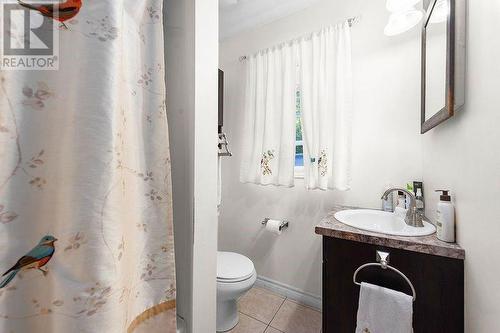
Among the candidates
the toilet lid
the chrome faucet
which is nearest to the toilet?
the toilet lid

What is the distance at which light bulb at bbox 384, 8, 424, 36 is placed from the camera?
1265 mm

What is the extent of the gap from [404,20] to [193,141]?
1482mm

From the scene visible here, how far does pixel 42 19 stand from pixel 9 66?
0.12m

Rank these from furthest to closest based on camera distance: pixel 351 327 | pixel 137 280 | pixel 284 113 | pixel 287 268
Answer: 1. pixel 287 268
2. pixel 284 113
3. pixel 351 327
4. pixel 137 280

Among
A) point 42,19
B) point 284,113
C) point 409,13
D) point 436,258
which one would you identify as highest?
point 409,13

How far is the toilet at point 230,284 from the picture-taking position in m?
1.38

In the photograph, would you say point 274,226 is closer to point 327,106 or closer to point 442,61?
point 327,106

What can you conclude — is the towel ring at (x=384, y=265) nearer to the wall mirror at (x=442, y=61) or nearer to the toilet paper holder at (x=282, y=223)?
the wall mirror at (x=442, y=61)

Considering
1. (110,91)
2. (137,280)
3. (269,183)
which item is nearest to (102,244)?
(137,280)

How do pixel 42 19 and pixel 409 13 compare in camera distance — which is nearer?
pixel 42 19

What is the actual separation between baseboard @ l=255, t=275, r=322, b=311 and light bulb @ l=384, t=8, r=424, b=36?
1984 mm

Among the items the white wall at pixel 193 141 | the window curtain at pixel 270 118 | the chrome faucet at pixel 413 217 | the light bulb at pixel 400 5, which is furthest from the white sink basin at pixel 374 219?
the light bulb at pixel 400 5

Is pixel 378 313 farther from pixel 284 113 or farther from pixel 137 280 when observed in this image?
pixel 284 113

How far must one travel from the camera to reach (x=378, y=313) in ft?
3.10
